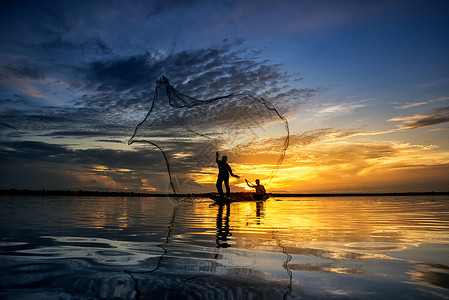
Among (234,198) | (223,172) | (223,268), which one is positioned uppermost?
(223,172)

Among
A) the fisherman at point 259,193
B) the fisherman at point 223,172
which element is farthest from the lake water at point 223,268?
the fisherman at point 259,193

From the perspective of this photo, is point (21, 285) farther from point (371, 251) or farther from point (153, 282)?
point (371, 251)

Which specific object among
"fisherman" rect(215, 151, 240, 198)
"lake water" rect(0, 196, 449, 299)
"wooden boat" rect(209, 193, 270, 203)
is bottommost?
"lake water" rect(0, 196, 449, 299)

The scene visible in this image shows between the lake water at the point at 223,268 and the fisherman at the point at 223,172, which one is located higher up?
the fisherman at the point at 223,172

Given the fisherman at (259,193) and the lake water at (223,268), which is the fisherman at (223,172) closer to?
the fisherman at (259,193)

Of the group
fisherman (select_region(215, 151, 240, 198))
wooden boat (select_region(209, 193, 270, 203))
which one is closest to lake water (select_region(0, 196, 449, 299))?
fisherman (select_region(215, 151, 240, 198))

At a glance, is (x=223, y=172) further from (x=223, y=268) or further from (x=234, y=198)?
(x=223, y=268)

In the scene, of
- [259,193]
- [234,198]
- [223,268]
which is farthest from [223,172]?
[223,268]

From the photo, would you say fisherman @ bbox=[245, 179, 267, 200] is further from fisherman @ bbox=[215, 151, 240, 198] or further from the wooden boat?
fisherman @ bbox=[215, 151, 240, 198]

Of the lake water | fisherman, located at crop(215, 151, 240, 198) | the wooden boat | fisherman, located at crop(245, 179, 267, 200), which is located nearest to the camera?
the lake water

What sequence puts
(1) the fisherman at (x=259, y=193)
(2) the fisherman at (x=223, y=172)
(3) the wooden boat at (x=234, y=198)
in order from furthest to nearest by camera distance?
(1) the fisherman at (x=259, y=193) < (3) the wooden boat at (x=234, y=198) < (2) the fisherman at (x=223, y=172)

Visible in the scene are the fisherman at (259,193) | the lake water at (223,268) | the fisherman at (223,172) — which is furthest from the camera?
the fisherman at (259,193)

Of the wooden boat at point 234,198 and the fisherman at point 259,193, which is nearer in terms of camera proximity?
the wooden boat at point 234,198

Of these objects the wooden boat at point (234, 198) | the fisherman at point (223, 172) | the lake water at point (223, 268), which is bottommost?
the lake water at point (223, 268)
